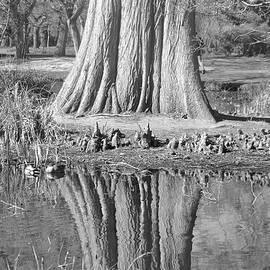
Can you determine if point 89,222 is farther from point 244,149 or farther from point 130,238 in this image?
point 244,149

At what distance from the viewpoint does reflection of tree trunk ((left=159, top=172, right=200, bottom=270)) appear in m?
7.75

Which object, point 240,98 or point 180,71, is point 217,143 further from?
point 240,98

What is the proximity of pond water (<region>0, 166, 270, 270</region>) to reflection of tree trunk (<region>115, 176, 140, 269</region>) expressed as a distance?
0.04ft

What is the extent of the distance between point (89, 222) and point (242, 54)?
49.2 meters

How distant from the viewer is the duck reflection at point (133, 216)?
7.75 metres

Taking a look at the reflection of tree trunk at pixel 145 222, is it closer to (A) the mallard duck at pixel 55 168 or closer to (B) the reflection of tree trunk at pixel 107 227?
(B) the reflection of tree trunk at pixel 107 227

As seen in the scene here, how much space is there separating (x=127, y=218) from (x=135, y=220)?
0.37 feet

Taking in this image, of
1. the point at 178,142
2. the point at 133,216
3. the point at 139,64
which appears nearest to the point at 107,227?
the point at 133,216

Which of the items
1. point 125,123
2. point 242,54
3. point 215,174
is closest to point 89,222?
point 215,174

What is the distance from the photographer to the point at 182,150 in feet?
44.4

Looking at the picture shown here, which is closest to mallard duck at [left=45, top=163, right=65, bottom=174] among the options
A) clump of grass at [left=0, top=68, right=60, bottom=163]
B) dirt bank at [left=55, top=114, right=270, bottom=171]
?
dirt bank at [left=55, top=114, right=270, bottom=171]

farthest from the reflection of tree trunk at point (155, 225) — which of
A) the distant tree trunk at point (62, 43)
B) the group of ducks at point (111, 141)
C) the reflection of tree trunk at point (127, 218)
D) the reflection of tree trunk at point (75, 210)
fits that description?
the distant tree trunk at point (62, 43)

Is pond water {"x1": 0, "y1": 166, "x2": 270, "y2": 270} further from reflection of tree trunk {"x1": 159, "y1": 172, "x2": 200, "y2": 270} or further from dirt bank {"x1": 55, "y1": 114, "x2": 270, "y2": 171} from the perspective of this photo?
dirt bank {"x1": 55, "y1": 114, "x2": 270, "y2": 171}

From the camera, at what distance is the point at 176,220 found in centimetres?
935
